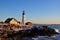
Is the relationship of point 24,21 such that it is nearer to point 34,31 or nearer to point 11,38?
point 34,31

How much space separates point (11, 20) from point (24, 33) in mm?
16218

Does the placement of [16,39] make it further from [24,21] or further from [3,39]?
[24,21]

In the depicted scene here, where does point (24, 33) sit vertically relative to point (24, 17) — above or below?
below

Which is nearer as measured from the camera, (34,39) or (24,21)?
(34,39)

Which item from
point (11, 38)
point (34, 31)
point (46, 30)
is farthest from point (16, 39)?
point (46, 30)

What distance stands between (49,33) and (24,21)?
33.1 ft

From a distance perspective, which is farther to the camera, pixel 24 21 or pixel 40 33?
pixel 24 21

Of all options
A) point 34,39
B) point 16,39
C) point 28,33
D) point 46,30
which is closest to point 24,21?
point 46,30

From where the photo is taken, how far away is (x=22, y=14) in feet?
177

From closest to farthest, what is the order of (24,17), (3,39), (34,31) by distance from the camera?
(3,39) < (34,31) < (24,17)

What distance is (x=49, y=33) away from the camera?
150 ft

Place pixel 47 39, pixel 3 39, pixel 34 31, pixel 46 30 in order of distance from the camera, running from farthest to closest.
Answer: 1. pixel 46 30
2. pixel 34 31
3. pixel 47 39
4. pixel 3 39

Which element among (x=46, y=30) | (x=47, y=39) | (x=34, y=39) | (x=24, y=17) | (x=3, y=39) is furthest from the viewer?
(x=24, y=17)

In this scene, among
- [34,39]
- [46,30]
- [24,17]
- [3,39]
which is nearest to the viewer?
[3,39]
